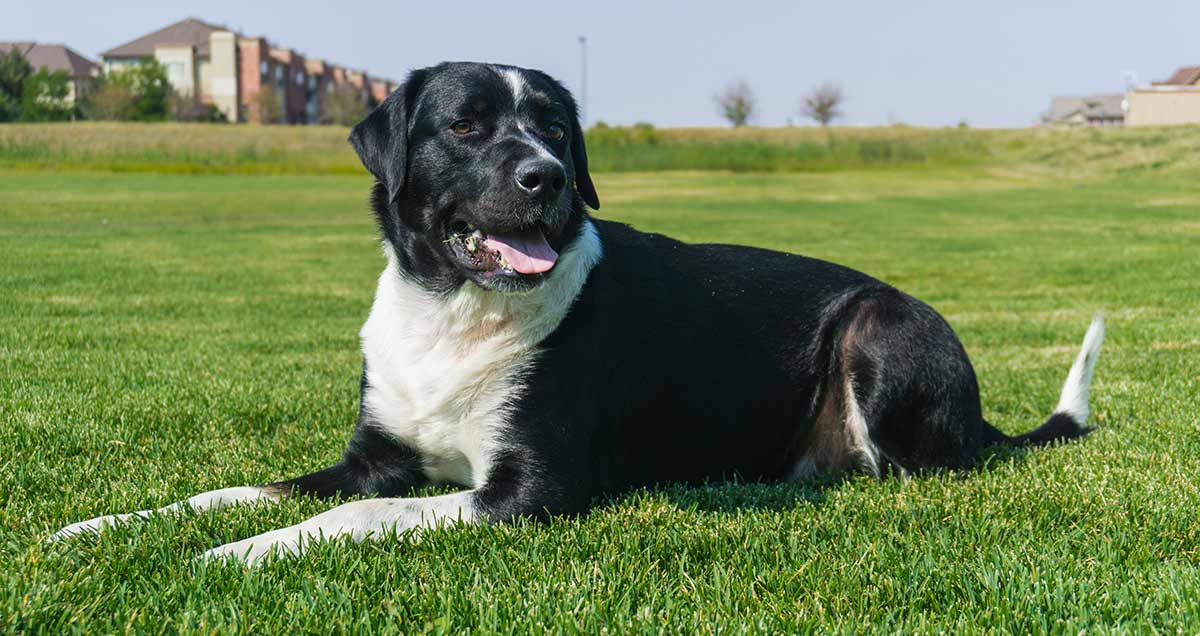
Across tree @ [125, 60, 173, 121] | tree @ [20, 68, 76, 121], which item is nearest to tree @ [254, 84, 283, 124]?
tree @ [125, 60, 173, 121]

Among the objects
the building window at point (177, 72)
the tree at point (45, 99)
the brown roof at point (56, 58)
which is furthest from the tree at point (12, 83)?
the building window at point (177, 72)

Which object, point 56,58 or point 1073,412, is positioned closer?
point 1073,412

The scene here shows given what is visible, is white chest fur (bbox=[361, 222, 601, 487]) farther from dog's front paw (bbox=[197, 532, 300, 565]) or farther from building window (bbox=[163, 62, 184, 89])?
building window (bbox=[163, 62, 184, 89])

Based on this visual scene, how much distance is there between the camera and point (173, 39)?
396 feet

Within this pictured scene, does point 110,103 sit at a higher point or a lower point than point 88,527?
higher

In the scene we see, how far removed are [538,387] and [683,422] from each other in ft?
2.65

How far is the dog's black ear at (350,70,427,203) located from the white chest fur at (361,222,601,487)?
0.40 metres

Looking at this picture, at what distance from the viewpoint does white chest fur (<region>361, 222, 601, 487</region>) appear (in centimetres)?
401

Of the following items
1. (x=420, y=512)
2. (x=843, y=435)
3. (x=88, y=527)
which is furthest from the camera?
(x=843, y=435)

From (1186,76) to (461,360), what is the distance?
13508cm

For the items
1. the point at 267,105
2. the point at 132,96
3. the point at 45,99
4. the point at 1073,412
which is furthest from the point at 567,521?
the point at 267,105

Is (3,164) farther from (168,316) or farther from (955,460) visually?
(955,460)

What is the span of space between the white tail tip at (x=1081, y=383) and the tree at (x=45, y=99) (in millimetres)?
89372

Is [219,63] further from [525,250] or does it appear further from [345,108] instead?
[525,250]
